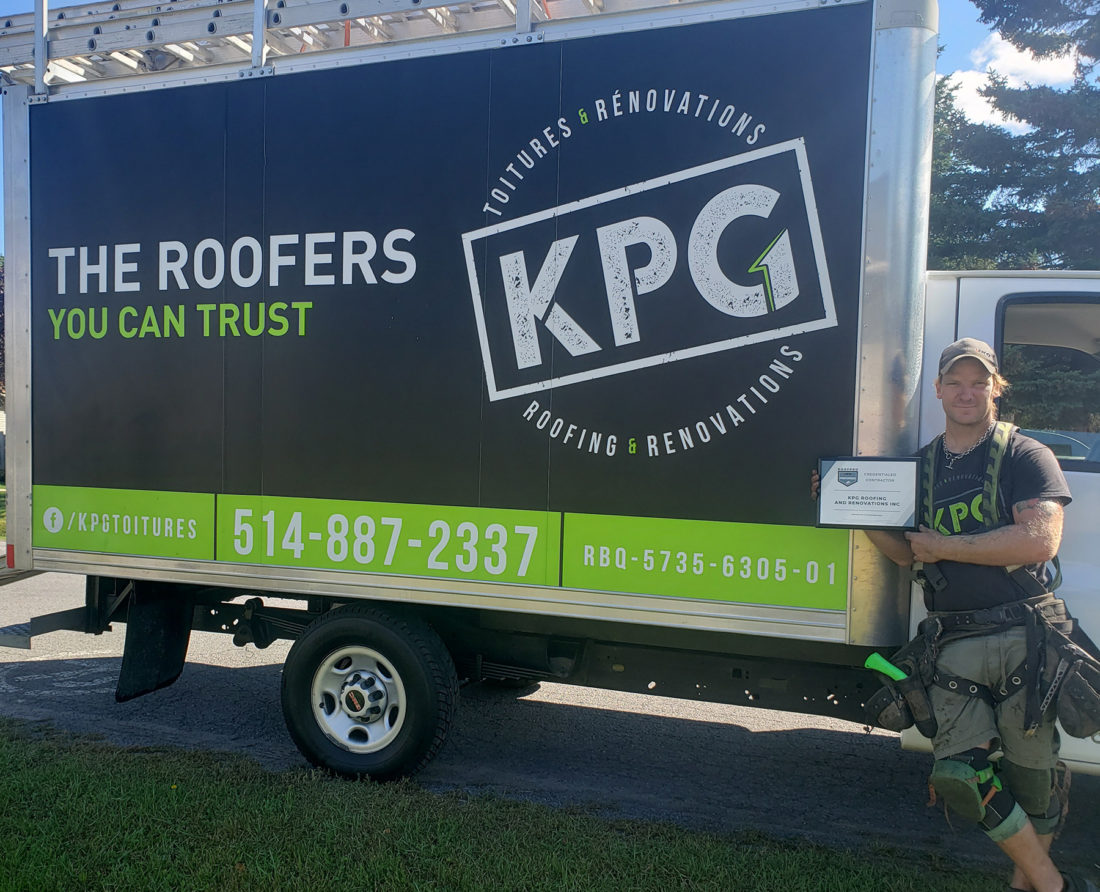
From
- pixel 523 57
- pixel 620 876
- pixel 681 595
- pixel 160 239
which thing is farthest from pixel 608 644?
pixel 160 239

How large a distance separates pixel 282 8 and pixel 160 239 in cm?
126

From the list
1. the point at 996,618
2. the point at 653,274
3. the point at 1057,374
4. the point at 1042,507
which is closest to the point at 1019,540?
the point at 1042,507

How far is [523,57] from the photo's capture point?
3.84 metres

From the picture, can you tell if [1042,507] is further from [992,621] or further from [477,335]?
[477,335]

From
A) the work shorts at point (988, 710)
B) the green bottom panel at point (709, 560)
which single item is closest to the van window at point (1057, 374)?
the work shorts at point (988, 710)

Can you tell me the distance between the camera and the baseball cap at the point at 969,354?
314 cm

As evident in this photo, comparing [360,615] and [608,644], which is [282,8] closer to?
[360,615]

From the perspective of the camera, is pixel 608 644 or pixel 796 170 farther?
pixel 608 644

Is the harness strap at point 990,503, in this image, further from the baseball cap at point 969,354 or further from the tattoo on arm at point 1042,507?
the baseball cap at point 969,354

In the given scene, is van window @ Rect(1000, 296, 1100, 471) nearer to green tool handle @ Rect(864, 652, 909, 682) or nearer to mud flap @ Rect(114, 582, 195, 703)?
green tool handle @ Rect(864, 652, 909, 682)

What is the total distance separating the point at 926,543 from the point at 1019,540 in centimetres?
30

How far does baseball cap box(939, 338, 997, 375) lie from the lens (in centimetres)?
314

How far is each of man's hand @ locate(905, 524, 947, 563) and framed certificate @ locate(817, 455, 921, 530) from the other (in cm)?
4

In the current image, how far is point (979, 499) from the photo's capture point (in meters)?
3.15
